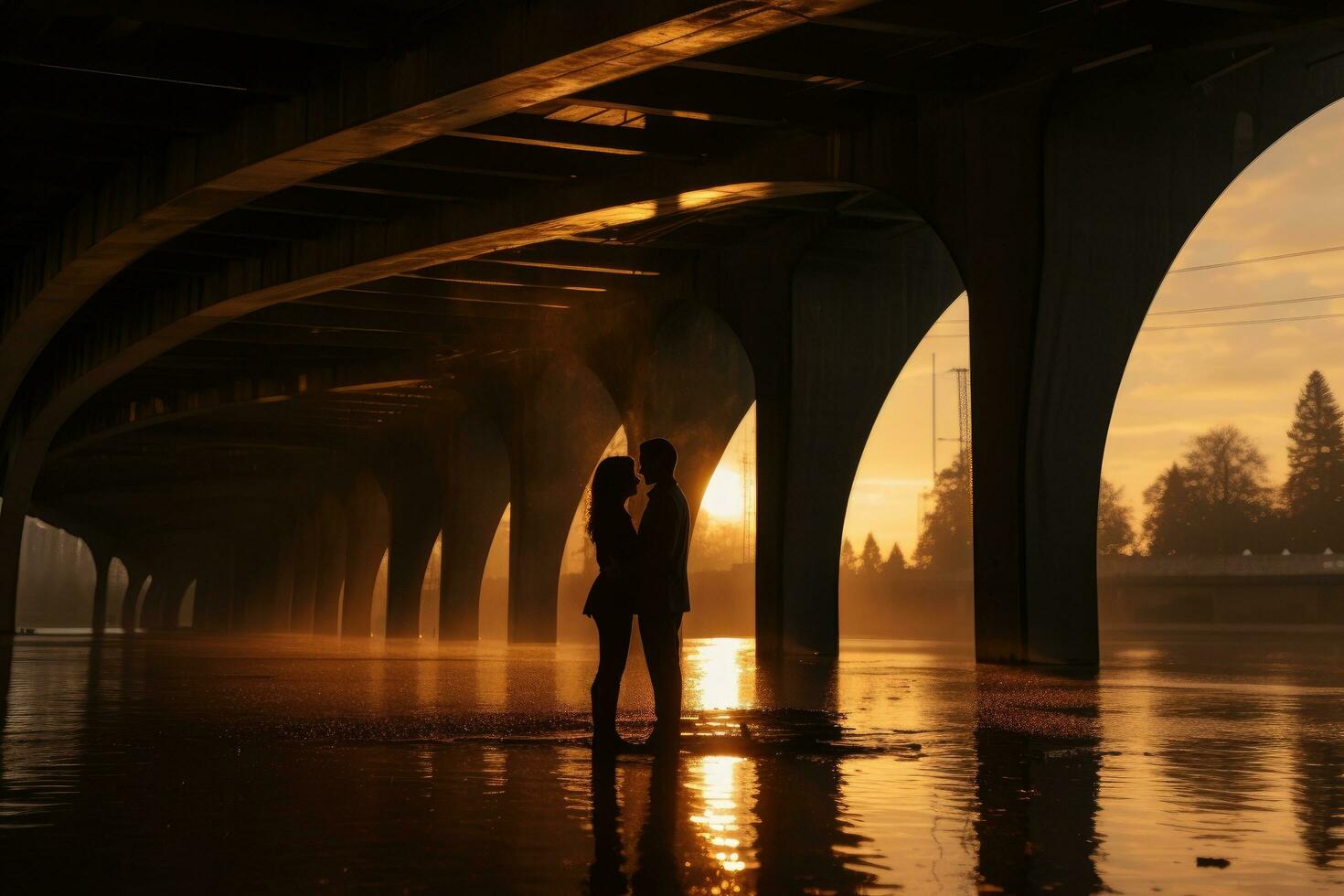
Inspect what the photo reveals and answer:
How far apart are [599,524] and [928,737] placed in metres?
2.04

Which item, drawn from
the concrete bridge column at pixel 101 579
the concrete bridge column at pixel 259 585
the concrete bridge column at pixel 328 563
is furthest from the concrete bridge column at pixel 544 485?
the concrete bridge column at pixel 101 579

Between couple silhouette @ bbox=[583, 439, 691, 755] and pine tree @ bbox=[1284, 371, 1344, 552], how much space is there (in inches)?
3779

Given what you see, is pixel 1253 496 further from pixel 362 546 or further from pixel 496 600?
pixel 362 546

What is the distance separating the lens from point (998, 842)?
4.51 m

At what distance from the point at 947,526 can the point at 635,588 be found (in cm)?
12652

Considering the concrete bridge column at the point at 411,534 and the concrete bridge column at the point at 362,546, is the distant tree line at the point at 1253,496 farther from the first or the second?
the concrete bridge column at the point at 411,534

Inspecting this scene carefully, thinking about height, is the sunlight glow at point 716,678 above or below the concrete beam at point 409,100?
below

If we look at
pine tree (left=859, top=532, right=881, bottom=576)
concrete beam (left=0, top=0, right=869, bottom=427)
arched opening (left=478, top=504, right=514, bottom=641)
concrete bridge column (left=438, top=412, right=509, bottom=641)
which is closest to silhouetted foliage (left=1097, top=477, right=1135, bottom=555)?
pine tree (left=859, top=532, right=881, bottom=576)

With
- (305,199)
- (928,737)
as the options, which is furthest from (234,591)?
(928,737)

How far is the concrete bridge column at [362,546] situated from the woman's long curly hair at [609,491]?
175 ft

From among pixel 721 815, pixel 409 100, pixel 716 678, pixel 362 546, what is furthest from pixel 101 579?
pixel 721 815

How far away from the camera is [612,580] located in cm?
744

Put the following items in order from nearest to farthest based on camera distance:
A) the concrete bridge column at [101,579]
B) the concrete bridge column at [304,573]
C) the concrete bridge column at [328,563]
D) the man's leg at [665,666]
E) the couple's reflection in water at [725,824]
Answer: the couple's reflection in water at [725,824]
the man's leg at [665,666]
the concrete bridge column at [328,563]
the concrete bridge column at [304,573]
the concrete bridge column at [101,579]

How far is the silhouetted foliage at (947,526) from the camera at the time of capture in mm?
127438
